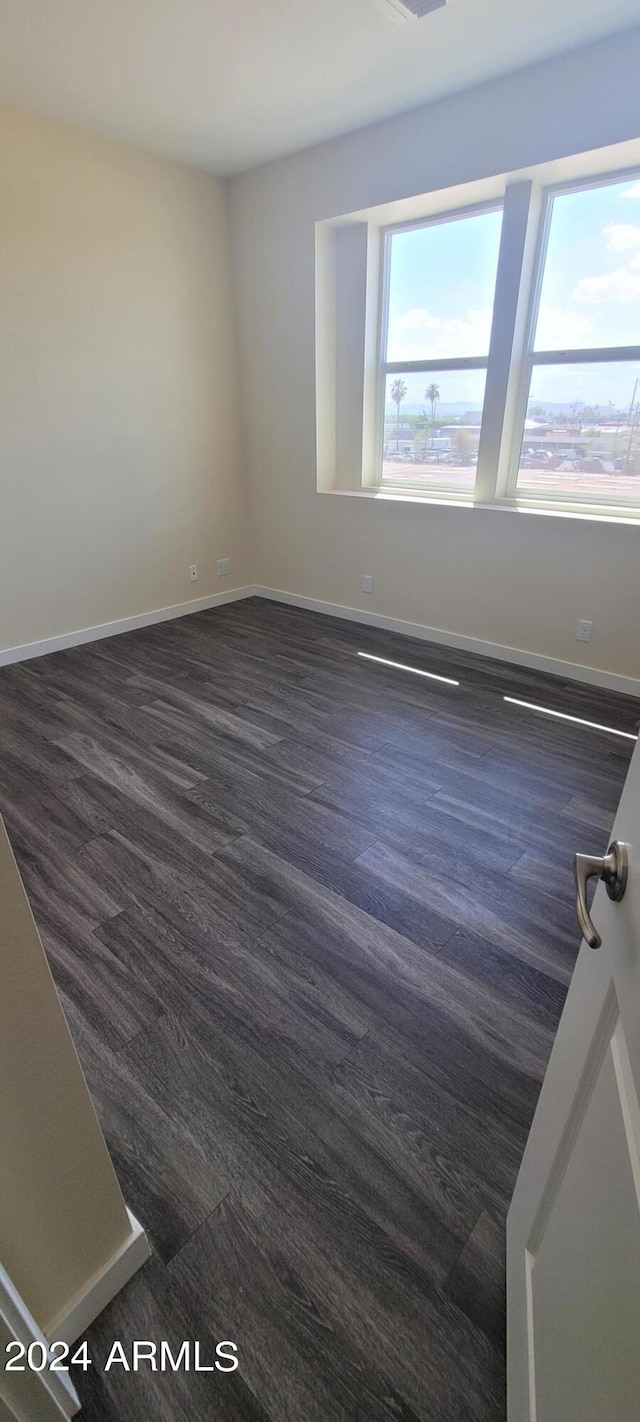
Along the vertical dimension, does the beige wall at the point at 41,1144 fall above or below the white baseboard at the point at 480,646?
above

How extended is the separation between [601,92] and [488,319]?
3.14ft

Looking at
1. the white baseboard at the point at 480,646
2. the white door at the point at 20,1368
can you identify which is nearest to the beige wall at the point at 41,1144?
the white door at the point at 20,1368

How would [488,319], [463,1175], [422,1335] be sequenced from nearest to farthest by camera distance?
[422,1335] → [463,1175] → [488,319]

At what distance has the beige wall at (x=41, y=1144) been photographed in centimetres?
75

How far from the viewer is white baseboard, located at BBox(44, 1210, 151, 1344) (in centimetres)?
98

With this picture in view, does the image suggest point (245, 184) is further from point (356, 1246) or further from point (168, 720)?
point (356, 1246)

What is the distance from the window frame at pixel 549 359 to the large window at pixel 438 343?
0.23 metres

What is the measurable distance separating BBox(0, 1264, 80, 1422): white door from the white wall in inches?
133

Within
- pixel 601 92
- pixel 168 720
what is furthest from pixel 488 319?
pixel 168 720

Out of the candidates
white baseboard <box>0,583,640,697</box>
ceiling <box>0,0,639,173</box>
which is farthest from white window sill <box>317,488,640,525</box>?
ceiling <box>0,0,639,173</box>

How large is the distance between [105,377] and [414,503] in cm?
208

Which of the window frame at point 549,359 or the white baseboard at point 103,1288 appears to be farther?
the window frame at point 549,359

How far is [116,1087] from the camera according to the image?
1409mm

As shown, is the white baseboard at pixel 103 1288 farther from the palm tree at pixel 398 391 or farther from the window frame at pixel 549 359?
the palm tree at pixel 398 391
